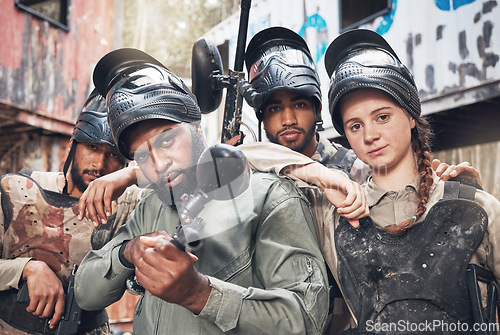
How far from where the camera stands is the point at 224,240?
6.64ft

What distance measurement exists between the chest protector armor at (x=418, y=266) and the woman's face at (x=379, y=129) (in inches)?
12.2

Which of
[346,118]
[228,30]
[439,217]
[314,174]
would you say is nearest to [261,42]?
[346,118]

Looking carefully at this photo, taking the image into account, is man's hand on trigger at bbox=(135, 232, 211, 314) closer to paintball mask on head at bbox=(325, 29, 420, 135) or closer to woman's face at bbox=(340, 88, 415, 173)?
woman's face at bbox=(340, 88, 415, 173)

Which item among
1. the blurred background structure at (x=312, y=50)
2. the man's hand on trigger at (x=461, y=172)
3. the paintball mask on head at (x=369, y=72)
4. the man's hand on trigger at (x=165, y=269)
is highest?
the blurred background structure at (x=312, y=50)

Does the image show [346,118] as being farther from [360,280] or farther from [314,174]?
[360,280]

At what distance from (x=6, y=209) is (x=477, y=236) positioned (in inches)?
120

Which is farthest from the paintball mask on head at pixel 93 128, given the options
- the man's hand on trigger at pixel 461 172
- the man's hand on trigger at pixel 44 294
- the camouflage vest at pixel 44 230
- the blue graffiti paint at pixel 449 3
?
the blue graffiti paint at pixel 449 3

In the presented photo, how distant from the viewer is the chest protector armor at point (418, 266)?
2182 mm

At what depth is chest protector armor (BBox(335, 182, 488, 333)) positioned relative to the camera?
2182 millimetres

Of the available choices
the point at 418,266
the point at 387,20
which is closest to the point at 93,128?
the point at 418,266

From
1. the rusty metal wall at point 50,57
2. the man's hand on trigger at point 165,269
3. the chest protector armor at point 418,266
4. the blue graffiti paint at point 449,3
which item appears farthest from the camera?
A: the rusty metal wall at point 50,57

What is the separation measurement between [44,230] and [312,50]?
6.12 metres

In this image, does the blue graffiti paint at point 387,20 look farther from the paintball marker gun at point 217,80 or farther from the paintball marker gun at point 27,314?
the paintball marker gun at point 27,314

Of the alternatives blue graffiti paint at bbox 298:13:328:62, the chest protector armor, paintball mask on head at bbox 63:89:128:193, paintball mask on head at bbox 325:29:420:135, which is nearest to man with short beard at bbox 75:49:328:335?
the chest protector armor
